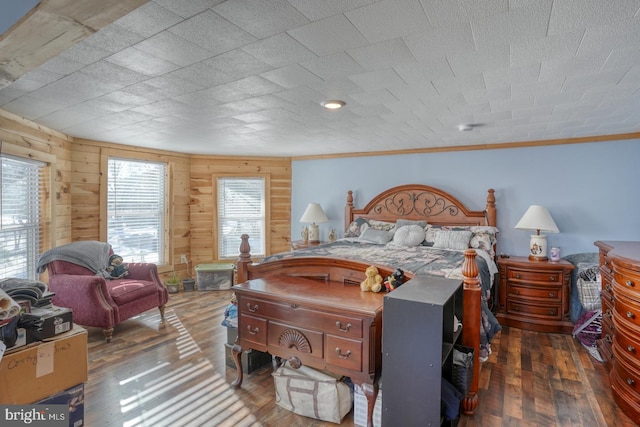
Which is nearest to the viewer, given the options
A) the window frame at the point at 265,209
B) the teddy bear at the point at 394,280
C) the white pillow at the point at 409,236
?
the teddy bear at the point at 394,280

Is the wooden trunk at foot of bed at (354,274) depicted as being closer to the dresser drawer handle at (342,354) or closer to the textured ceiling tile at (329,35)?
the dresser drawer handle at (342,354)

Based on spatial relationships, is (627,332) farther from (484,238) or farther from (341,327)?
(341,327)

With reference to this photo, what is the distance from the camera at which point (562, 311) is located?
3729mm

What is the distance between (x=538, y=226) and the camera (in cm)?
383

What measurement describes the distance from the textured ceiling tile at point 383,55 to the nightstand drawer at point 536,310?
129 inches

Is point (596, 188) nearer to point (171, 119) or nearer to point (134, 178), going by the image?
point (171, 119)

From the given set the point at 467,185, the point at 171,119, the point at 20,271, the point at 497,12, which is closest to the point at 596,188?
the point at 467,185

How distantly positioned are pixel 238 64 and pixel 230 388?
229cm

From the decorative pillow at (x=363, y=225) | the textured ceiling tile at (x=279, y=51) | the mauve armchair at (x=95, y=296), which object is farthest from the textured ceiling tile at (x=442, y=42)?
the mauve armchair at (x=95, y=296)

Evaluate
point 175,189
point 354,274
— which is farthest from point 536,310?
point 175,189

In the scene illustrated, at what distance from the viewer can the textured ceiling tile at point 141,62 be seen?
1.82 m

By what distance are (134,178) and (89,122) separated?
167cm

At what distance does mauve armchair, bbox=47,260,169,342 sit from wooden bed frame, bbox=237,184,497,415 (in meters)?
1.47

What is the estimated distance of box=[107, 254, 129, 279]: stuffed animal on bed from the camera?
391cm
